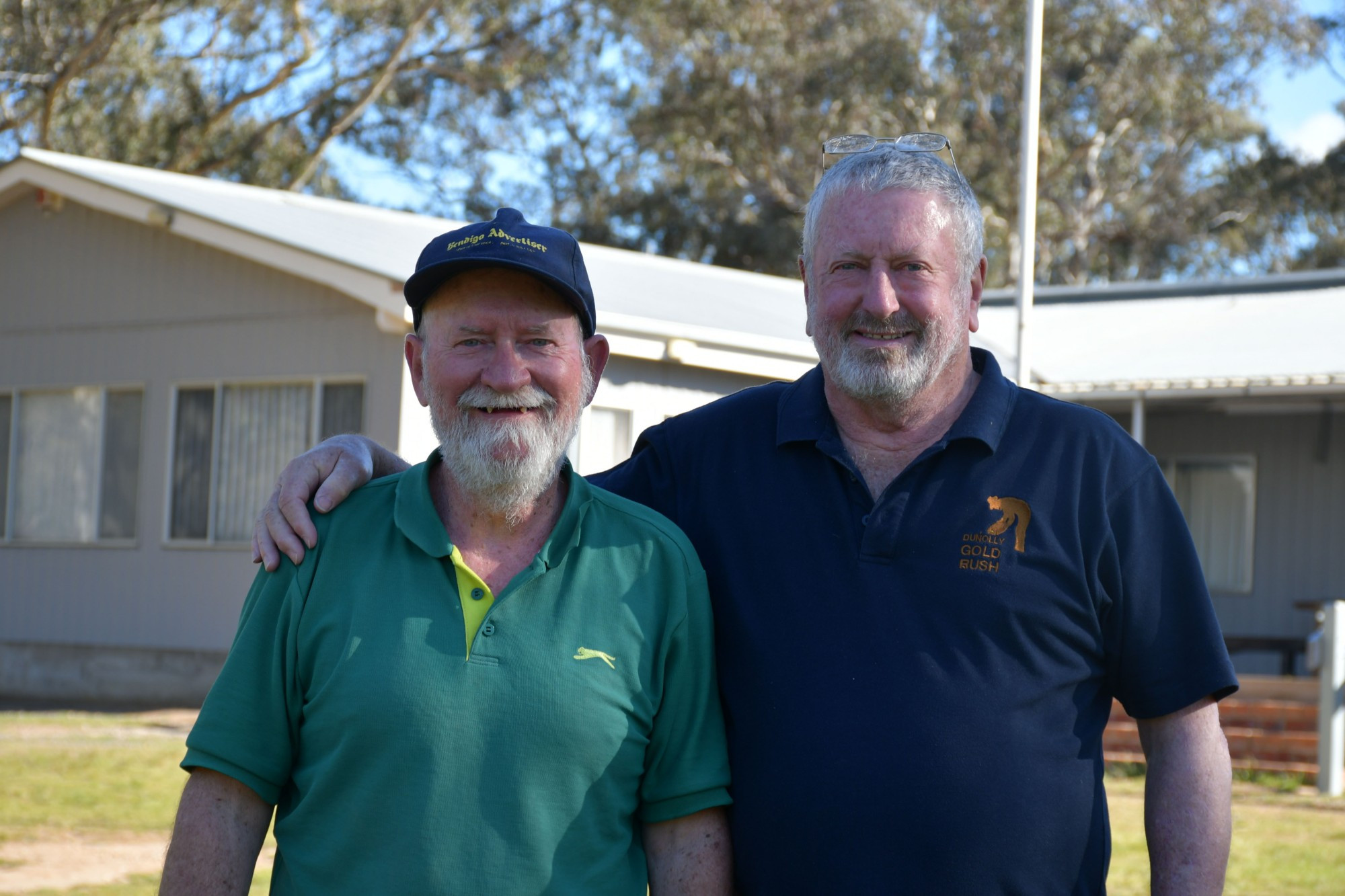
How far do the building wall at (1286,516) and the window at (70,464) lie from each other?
11195mm

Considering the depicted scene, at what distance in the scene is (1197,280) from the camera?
73.9 feet

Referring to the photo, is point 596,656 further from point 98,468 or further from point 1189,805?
point 98,468

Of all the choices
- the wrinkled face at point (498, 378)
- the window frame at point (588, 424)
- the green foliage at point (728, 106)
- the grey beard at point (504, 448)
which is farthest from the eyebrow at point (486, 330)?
the green foliage at point (728, 106)

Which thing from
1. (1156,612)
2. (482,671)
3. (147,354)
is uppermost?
(147,354)

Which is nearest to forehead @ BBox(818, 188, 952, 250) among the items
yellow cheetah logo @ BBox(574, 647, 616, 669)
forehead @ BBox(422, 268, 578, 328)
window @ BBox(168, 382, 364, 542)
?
forehead @ BBox(422, 268, 578, 328)

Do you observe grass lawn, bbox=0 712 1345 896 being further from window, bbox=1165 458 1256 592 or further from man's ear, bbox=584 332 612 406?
window, bbox=1165 458 1256 592

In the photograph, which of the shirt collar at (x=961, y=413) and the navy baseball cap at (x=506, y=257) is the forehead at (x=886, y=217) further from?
the navy baseball cap at (x=506, y=257)

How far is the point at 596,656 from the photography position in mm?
2887

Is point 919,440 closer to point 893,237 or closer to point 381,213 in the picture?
point 893,237

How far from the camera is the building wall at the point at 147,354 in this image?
14.8 meters

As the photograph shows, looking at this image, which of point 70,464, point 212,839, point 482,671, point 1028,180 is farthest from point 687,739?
point 70,464

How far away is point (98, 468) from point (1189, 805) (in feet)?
49.0

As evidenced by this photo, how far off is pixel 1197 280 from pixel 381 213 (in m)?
11.8

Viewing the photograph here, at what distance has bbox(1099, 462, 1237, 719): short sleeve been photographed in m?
3.16
